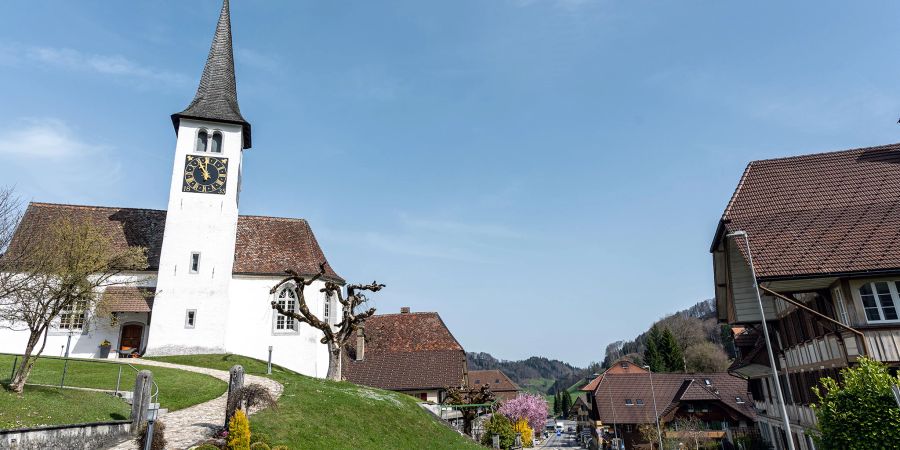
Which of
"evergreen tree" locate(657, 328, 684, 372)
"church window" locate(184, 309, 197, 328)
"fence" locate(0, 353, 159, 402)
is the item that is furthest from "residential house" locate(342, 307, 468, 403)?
"evergreen tree" locate(657, 328, 684, 372)

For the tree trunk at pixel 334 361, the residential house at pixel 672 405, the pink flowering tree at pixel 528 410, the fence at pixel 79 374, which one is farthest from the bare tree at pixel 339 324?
the pink flowering tree at pixel 528 410

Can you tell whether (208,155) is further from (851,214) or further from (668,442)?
(668,442)

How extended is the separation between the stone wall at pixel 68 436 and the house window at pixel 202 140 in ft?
86.1

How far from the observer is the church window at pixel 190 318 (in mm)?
35656

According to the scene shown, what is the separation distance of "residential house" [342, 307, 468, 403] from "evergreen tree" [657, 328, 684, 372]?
2518 inches

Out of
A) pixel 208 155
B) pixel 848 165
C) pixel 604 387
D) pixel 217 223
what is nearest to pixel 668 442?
pixel 604 387

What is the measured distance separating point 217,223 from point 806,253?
35533mm

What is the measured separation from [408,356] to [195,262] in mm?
23725

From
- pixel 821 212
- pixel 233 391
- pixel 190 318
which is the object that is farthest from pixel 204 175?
pixel 821 212

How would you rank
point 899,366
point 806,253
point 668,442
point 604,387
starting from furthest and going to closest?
point 604,387, point 668,442, point 806,253, point 899,366

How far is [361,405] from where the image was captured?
909 inches

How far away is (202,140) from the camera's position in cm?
3888

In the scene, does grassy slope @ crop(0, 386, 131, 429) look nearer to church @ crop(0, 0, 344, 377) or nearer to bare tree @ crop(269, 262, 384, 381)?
bare tree @ crop(269, 262, 384, 381)

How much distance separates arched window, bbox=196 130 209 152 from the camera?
1521 inches
